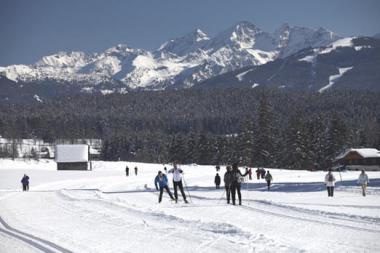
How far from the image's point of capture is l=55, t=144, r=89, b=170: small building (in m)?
91.3

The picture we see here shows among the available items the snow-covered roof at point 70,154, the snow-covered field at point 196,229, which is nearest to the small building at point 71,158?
the snow-covered roof at point 70,154

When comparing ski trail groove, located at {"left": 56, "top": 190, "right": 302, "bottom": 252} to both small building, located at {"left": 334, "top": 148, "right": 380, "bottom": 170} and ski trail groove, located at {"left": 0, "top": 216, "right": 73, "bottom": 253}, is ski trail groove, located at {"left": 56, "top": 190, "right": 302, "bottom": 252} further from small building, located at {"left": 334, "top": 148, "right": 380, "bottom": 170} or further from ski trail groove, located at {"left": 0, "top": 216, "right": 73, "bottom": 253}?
small building, located at {"left": 334, "top": 148, "right": 380, "bottom": 170}

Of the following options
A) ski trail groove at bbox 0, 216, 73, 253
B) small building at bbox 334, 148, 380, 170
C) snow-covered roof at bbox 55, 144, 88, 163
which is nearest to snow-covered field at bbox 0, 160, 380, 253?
ski trail groove at bbox 0, 216, 73, 253

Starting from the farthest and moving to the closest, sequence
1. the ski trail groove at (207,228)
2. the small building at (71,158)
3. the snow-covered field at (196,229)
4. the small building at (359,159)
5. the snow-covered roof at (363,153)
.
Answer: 1. the small building at (71,158)
2. the small building at (359,159)
3. the snow-covered roof at (363,153)
4. the ski trail groove at (207,228)
5. the snow-covered field at (196,229)

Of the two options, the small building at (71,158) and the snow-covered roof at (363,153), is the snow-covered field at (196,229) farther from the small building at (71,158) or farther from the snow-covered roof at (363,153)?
the small building at (71,158)

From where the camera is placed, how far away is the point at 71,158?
91.8 meters

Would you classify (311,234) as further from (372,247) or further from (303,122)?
(303,122)

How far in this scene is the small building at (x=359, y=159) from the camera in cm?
7906

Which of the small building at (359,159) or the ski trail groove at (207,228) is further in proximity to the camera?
the small building at (359,159)

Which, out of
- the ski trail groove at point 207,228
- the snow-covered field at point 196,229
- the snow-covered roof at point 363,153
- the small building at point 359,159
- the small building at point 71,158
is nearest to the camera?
the snow-covered field at point 196,229

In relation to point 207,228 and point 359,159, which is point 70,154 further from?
point 207,228

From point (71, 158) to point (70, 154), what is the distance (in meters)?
0.85

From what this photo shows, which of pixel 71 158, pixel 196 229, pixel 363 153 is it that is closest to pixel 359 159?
pixel 363 153

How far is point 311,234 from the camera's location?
40.3 feet
